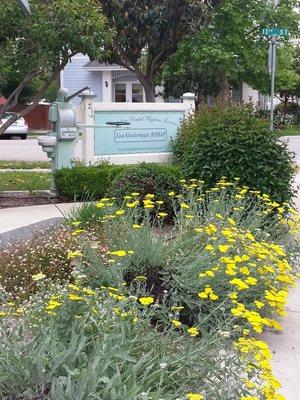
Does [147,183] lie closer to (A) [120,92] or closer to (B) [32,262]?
(B) [32,262]

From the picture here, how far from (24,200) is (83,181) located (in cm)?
101

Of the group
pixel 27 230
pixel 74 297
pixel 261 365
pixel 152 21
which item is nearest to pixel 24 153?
pixel 152 21

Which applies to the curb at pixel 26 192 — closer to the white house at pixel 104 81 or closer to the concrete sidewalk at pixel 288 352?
the concrete sidewalk at pixel 288 352

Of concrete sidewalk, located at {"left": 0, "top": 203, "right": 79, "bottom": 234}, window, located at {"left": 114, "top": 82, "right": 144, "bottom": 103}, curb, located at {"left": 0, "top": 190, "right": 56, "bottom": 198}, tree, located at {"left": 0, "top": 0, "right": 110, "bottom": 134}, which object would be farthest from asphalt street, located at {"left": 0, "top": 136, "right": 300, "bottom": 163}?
window, located at {"left": 114, "top": 82, "right": 144, "bottom": 103}

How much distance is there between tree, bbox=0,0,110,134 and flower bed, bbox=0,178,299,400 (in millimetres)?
4439

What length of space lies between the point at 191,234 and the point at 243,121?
119 inches

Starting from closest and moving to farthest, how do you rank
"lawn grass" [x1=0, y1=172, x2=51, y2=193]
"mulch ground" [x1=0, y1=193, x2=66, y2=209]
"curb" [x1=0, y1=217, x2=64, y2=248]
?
"curb" [x1=0, y1=217, x2=64, y2=248]
"mulch ground" [x1=0, y1=193, x2=66, y2=209]
"lawn grass" [x1=0, y1=172, x2=51, y2=193]

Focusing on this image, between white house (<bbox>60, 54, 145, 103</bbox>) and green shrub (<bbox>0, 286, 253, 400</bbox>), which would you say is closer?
green shrub (<bbox>0, 286, 253, 400</bbox>)

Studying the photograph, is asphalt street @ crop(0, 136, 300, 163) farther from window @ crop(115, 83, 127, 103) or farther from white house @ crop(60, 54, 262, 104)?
window @ crop(115, 83, 127, 103)

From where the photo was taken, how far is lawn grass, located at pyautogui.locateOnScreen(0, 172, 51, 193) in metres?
12.1

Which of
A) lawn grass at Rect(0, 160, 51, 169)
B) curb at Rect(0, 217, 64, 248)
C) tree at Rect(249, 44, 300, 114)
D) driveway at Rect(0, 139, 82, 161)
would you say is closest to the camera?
curb at Rect(0, 217, 64, 248)

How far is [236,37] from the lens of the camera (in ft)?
87.4

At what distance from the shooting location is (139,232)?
5.31 meters

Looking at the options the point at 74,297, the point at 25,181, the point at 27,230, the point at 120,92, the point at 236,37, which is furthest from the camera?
the point at 120,92
